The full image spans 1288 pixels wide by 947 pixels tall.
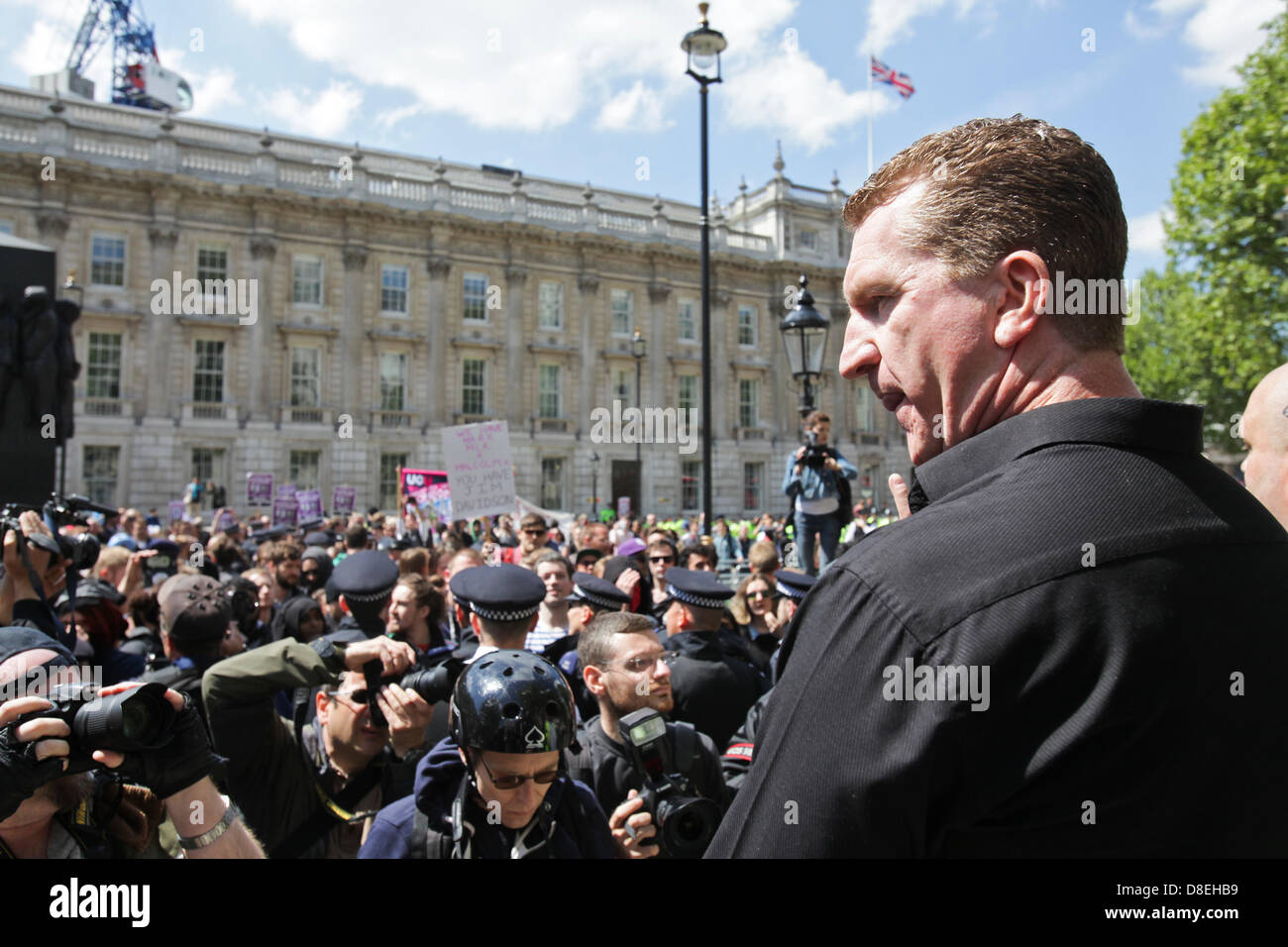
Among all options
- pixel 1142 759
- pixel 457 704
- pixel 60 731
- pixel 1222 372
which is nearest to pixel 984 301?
pixel 1142 759

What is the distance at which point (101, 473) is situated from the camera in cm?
3056

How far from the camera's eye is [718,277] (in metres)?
42.2

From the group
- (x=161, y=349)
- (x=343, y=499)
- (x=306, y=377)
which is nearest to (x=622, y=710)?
(x=343, y=499)

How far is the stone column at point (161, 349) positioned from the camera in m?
31.5

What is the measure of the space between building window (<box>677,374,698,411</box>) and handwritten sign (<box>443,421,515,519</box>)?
2686cm

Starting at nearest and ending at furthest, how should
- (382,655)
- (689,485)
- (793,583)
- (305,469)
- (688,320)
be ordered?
1. (382,655)
2. (793,583)
3. (305,469)
4. (689,485)
5. (688,320)

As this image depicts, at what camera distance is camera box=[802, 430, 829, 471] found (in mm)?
7836

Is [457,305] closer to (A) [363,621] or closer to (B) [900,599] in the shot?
(A) [363,621]

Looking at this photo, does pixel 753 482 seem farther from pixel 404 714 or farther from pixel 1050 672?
pixel 1050 672

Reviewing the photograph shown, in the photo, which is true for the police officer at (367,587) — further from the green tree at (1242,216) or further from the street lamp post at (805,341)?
the green tree at (1242,216)

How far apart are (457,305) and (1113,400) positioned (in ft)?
123

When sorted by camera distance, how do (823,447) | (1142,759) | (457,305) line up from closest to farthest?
(1142,759)
(823,447)
(457,305)

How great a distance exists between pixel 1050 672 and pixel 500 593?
3521 mm
